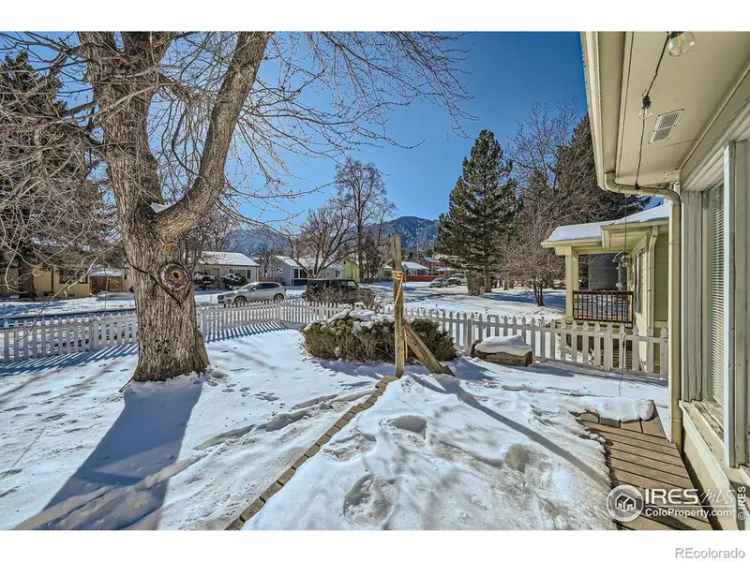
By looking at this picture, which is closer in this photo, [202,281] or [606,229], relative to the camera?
[606,229]

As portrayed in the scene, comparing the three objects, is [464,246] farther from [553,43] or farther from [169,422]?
[169,422]

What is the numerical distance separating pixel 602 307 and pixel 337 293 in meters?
10.1

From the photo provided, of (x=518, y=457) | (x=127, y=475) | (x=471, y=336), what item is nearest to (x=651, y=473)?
(x=518, y=457)

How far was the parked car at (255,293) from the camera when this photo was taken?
53.1 ft

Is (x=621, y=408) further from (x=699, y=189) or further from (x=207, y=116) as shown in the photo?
(x=207, y=116)

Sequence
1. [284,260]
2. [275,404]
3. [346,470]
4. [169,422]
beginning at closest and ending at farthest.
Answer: [346,470] → [169,422] → [275,404] → [284,260]

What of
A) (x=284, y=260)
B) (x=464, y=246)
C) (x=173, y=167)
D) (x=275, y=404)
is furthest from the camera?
(x=284, y=260)

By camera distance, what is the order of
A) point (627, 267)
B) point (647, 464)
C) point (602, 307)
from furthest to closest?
1. point (627, 267)
2. point (602, 307)
3. point (647, 464)

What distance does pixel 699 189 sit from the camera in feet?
7.72

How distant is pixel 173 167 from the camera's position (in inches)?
167

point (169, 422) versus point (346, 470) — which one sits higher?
point (346, 470)
